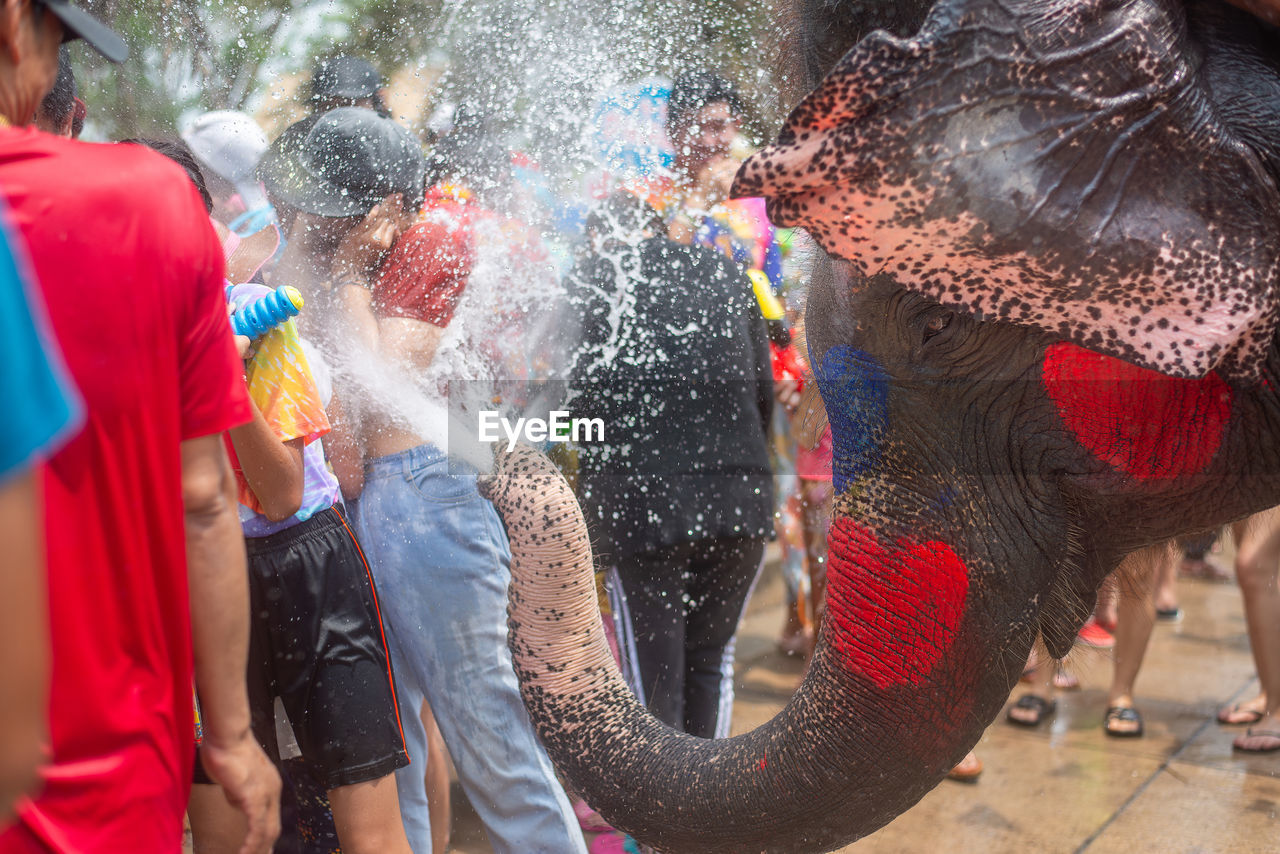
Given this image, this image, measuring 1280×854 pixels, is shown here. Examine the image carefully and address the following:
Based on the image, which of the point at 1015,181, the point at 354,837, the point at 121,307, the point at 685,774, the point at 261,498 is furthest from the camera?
the point at 354,837

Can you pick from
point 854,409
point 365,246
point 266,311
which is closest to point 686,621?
point 365,246

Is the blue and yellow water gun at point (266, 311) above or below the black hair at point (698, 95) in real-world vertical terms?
below

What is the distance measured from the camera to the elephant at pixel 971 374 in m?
1.10

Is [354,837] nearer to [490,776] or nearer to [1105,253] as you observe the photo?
[490,776]

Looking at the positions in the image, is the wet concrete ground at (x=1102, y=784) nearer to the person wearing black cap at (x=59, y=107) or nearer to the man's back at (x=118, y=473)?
the man's back at (x=118, y=473)

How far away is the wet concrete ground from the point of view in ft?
9.82

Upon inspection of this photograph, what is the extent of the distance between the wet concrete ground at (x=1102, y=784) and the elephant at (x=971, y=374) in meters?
1.22

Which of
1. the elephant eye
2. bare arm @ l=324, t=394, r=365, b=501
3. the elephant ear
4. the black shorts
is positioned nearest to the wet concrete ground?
the black shorts

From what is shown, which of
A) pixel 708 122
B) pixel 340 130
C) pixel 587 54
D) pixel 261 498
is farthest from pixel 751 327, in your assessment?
pixel 261 498

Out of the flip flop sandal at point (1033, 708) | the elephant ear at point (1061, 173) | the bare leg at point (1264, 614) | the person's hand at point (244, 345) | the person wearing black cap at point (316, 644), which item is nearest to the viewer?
the elephant ear at point (1061, 173)

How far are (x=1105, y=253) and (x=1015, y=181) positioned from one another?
0.40ft

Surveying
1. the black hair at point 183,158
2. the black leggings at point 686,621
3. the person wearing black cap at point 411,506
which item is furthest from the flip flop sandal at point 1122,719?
the black hair at point 183,158

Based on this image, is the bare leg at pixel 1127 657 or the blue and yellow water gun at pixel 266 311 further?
the bare leg at pixel 1127 657

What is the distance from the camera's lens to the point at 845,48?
4.69 feet
